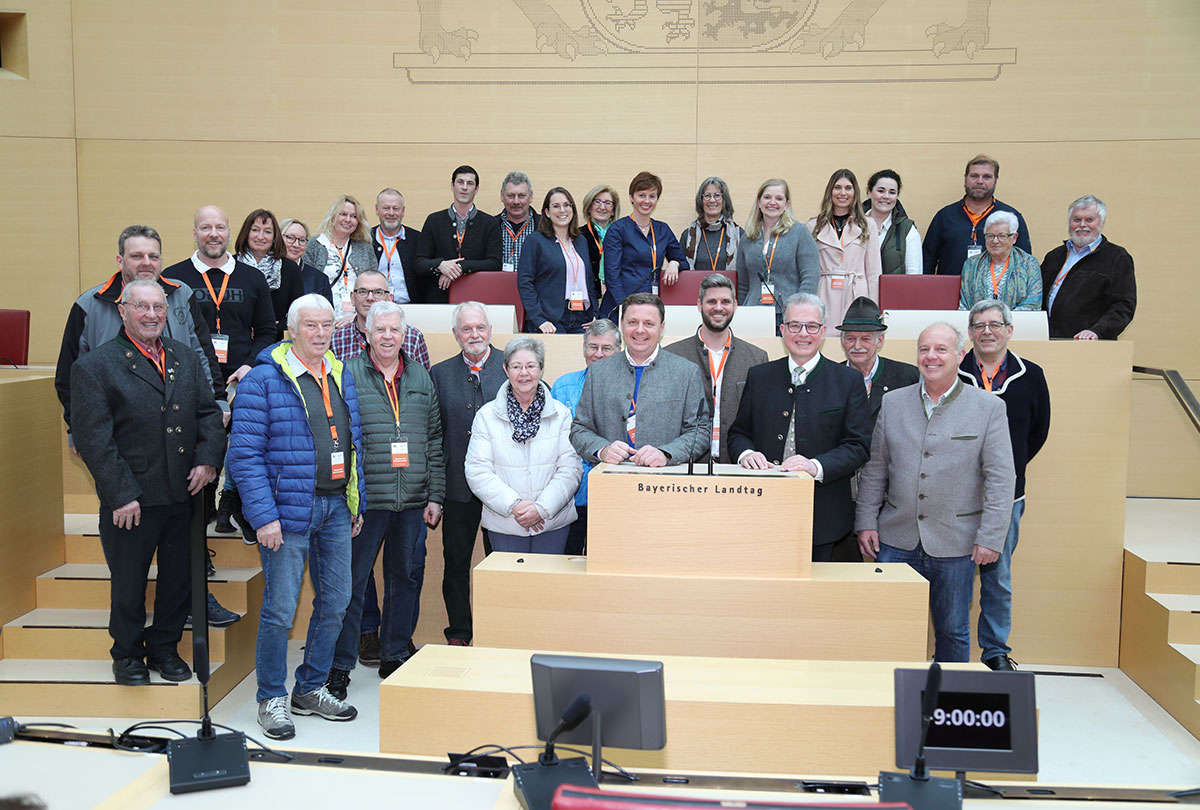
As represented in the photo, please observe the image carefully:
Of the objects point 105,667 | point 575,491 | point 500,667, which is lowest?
point 105,667

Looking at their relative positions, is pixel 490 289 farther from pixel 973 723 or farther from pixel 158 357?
pixel 973 723

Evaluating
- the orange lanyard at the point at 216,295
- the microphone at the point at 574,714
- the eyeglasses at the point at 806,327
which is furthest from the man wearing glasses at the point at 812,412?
the orange lanyard at the point at 216,295

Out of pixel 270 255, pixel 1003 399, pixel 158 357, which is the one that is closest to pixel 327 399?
pixel 158 357

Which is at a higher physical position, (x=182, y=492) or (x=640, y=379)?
(x=640, y=379)

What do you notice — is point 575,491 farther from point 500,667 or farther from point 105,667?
point 105,667

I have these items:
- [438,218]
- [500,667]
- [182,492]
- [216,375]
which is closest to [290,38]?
[438,218]

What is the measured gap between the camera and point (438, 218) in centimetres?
552

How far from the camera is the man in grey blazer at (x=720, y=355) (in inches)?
152

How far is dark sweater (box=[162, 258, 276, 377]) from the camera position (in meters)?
4.34

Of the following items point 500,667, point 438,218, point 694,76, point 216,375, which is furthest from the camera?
point 694,76

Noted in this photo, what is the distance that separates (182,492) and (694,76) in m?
4.98

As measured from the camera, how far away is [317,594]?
12.1ft

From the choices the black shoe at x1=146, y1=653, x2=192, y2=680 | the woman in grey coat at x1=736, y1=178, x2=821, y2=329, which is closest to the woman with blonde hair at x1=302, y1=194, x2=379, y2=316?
the black shoe at x1=146, y1=653, x2=192, y2=680

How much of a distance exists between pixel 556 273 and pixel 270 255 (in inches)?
59.8
